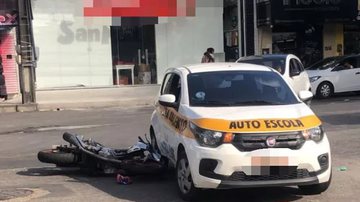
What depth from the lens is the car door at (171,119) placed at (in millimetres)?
7670

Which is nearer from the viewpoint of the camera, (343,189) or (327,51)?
(343,189)

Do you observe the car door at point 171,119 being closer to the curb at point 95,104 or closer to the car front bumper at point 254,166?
the car front bumper at point 254,166

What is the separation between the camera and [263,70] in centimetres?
824

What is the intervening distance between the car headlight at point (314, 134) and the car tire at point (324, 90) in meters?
13.9

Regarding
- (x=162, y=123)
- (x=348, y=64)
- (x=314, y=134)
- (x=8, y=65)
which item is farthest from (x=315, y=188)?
(x=8, y=65)

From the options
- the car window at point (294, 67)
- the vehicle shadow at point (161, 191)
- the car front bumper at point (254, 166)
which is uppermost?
the car window at point (294, 67)

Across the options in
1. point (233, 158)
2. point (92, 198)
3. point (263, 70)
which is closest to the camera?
point (233, 158)

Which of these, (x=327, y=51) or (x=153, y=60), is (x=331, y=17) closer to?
(x=327, y=51)

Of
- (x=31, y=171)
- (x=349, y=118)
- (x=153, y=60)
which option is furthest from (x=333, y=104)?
(x=31, y=171)

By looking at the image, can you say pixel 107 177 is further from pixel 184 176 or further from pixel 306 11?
pixel 306 11

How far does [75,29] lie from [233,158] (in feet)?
55.3

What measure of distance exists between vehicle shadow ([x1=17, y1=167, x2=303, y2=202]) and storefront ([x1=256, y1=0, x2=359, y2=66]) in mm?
17350

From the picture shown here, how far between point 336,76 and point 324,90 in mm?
655

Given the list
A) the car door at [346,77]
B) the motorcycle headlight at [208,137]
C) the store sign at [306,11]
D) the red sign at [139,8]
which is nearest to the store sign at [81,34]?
the red sign at [139,8]
